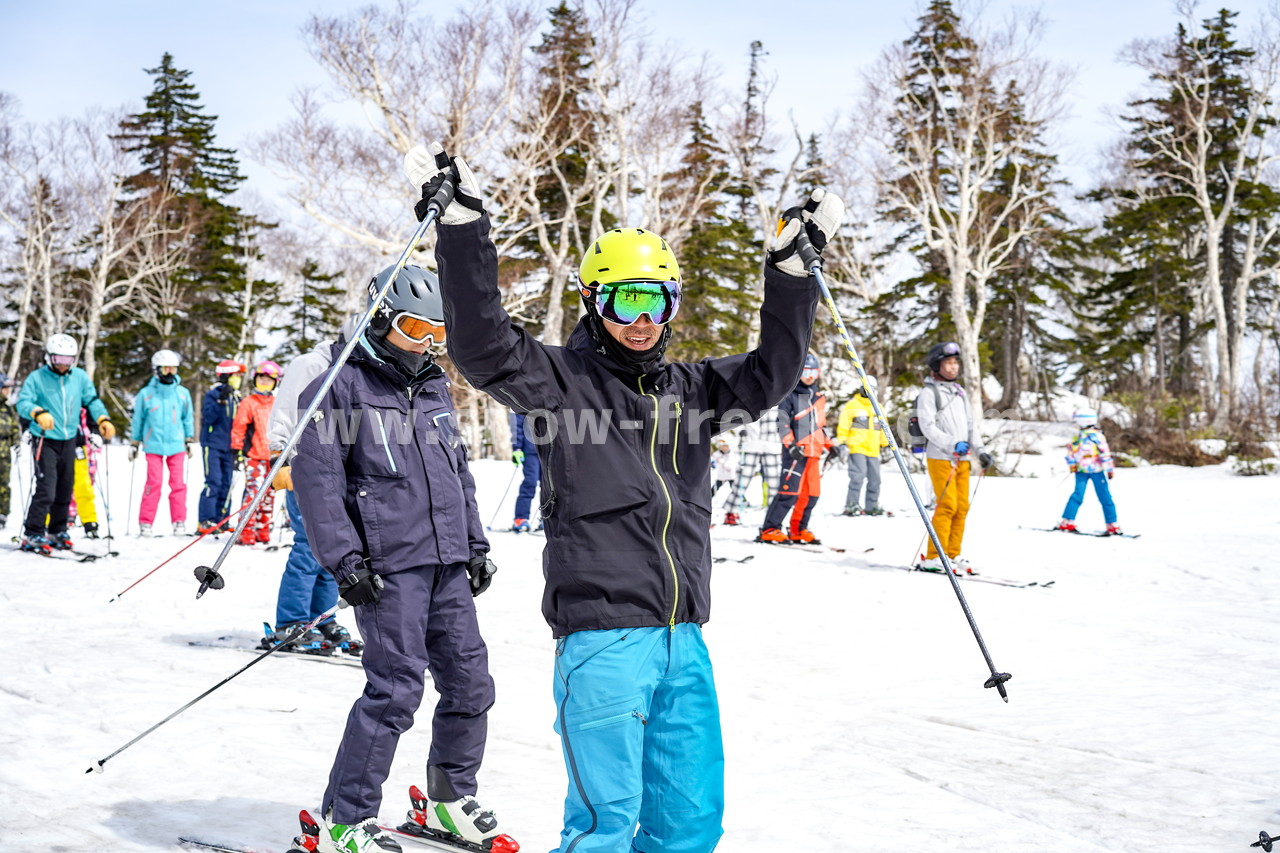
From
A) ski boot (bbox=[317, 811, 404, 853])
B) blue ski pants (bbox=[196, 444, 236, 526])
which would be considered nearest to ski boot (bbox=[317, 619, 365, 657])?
ski boot (bbox=[317, 811, 404, 853])

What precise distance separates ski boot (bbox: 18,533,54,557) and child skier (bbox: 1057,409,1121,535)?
11.3m

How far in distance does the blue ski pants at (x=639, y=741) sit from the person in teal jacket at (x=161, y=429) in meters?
10.0

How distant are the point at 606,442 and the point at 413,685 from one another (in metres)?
1.30

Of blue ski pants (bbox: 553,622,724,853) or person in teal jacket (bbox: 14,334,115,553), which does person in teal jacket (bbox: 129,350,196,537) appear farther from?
blue ski pants (bbox: 553,622,724,853)

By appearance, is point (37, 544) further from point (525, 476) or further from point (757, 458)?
point (757, 458)

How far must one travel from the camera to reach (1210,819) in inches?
145

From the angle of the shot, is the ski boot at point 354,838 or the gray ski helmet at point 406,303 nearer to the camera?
the ski boot at point 354,838

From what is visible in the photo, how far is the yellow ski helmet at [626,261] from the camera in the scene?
2566mm

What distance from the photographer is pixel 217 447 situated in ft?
37.2

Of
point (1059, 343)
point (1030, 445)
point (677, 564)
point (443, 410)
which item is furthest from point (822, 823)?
point (1059, 343)

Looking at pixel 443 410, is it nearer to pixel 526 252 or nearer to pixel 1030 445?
A: pixel 1030 445

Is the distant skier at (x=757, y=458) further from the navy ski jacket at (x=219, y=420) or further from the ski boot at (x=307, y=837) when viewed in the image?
the ski boot at (x=307, y=837)

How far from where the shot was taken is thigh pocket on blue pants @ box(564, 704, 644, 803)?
2.24 meters

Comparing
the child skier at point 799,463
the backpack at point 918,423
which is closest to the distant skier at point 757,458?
the child skier at point 799,463
